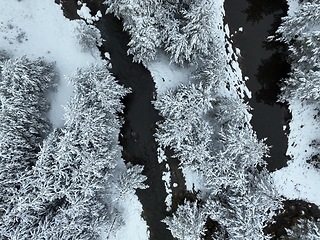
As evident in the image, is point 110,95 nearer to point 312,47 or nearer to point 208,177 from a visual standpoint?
point 208,177

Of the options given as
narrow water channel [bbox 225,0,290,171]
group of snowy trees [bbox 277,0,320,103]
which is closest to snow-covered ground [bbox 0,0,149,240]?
narrow water channel [bbox 225,0,290,171]

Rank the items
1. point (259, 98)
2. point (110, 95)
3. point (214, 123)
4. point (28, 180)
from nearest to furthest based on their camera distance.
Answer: point (28, 180), point (110, 95), point (214, 123), point (259, 98)

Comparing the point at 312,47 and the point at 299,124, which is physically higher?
the point at 312,47

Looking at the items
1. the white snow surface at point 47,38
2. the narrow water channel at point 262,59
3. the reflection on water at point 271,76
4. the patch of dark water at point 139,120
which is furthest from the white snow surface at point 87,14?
the reflection on water at point 271,76

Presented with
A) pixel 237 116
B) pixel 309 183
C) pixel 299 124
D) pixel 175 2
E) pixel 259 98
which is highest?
pixel 175 2

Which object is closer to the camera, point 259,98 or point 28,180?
point 28,180

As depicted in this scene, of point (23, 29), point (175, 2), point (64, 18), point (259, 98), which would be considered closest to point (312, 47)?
point (259, 98)

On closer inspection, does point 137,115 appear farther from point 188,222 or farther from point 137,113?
point 188,222

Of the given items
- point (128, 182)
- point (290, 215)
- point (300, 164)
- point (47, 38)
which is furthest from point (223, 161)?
point (47, 38)
